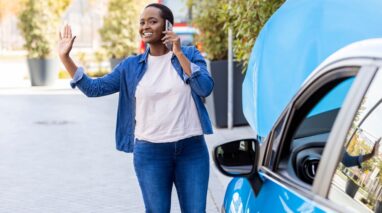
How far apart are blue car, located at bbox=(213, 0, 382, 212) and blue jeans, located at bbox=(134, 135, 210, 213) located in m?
0.52

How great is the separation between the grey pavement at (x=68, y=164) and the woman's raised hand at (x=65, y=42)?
0.94 m

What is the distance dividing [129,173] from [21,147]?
8.43 ft

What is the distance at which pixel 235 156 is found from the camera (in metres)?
3.26

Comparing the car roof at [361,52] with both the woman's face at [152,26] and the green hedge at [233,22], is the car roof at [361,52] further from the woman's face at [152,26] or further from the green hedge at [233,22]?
the green hedge at [233,22]

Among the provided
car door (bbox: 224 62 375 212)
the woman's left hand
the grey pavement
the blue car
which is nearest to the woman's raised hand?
the woman's left hand

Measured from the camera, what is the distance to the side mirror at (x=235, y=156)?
3.22 meters

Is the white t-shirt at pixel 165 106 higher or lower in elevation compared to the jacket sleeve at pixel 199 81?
lower

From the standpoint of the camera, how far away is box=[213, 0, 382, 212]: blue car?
2381 millimetres

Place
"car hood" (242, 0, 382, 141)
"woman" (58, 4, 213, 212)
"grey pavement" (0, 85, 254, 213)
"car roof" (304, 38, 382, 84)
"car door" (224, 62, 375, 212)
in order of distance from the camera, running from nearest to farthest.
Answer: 1. "car roof" (304, 38, 382, 84)
2. "car door" (224, 62, 375, 212)
3. "car hood" (242, 0, 382, 141)
4. "woman" (58, 4, 213, 212)
5. "grey pavement" (0, 85, 254, 213)

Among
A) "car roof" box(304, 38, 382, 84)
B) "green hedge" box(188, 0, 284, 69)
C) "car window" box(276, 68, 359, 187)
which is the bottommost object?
"green hedge" box(188, 0, 284, 69)

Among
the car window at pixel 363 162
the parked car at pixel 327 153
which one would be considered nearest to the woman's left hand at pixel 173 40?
the parked car at pixel 327 153

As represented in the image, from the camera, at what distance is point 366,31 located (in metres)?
4.25

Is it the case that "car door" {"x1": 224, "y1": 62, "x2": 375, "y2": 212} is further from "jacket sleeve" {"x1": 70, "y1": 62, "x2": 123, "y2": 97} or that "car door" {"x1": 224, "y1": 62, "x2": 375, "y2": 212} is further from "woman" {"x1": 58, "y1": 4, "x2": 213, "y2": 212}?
"jacket sleeve" {"x1": 70, "y1": 62, "x2": 123, "y2": 97}

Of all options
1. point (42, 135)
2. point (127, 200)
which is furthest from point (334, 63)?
point (42, 135)
